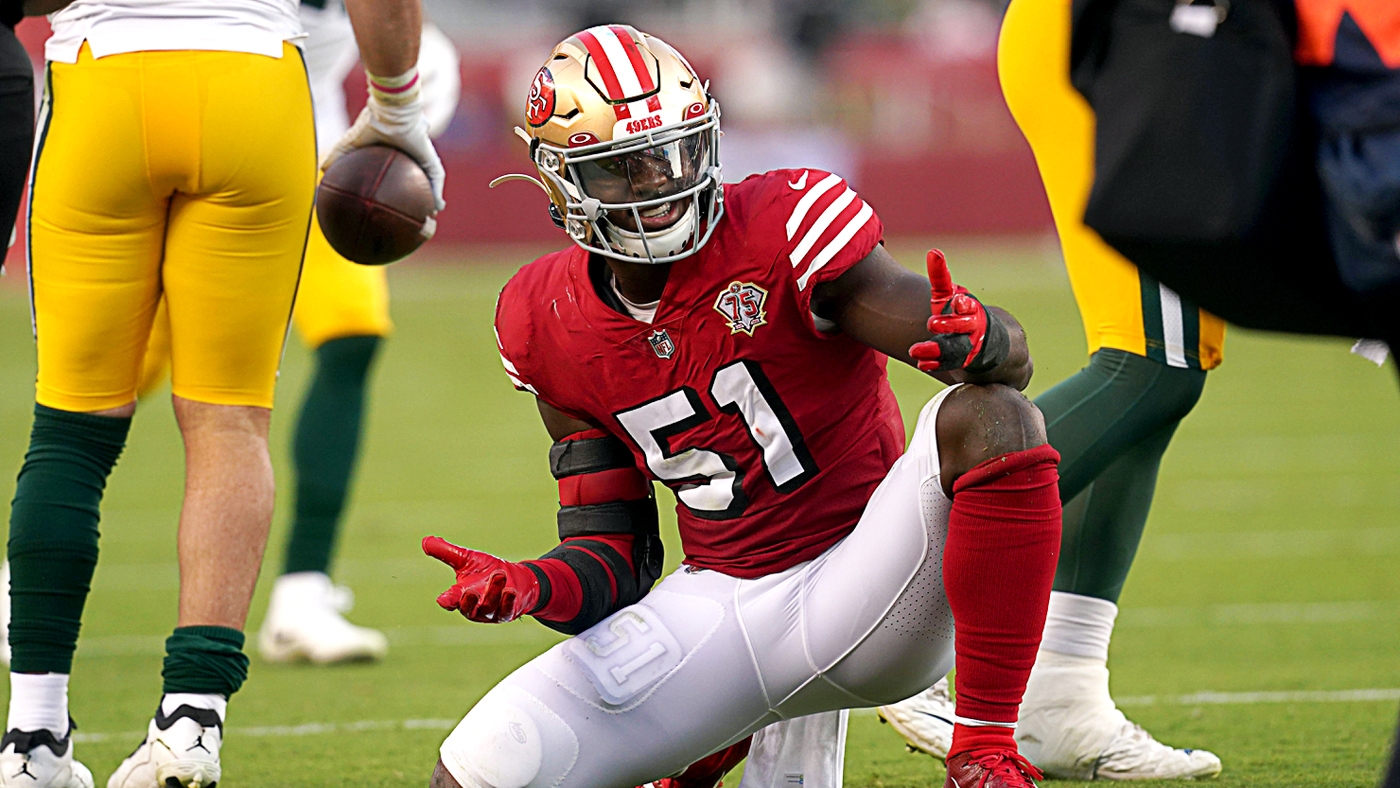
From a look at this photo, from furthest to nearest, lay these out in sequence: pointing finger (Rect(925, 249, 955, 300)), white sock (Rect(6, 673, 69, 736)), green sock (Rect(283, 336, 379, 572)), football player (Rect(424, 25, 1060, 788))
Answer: green sock (Rect(283, 336, 379, 572))
white sock (Rect(6, 673, 69, 736))
football player (Rect(424, 25, 1060, 788))
pointing finger (Rect(925, 249, 955, 300))

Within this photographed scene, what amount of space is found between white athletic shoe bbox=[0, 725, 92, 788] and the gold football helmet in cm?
104

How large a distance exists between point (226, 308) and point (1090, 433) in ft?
4.18

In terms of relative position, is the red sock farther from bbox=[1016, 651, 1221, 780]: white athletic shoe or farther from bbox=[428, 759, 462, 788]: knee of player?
bbox=[428, 759, 462, 788]: knee of player

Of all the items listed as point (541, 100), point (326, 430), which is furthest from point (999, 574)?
point (326, 430)

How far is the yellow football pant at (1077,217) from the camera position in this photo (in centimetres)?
243

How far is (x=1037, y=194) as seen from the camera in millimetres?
16953

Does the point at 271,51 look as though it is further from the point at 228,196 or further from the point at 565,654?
the point at 565,654

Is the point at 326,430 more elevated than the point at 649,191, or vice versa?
the point at 649,191

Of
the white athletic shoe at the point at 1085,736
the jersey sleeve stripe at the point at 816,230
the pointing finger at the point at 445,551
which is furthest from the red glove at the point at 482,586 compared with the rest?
the white athletic shoe at the point at 1085,736

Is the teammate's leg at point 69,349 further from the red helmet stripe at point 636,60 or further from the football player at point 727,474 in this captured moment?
the red helmet stripe at point 636,60

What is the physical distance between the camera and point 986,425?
6.44 ft

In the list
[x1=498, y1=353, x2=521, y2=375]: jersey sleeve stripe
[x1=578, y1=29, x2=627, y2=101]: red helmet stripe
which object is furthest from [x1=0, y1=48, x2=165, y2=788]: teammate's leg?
[x1=578, y1=29, x2=627, y2=101]: red helmet stripe

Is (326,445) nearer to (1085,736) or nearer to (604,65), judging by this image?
(604,65)

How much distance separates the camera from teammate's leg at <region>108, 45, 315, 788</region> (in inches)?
92.6
